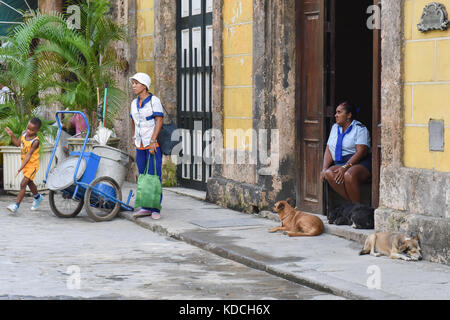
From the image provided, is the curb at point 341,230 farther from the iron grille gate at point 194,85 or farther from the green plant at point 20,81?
the green plant at point 20,81

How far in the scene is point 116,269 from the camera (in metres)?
8.47

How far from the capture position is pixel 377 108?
10.1m

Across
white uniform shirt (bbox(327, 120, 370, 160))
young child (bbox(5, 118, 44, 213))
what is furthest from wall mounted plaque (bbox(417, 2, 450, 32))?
young child (bbox(5, 118, 44, 213))

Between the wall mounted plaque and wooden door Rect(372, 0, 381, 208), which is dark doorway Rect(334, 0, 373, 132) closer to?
wooden door Rect(372, 0, 381, 208)

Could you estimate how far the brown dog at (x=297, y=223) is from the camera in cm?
1019

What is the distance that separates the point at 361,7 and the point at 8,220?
5356 millimetres

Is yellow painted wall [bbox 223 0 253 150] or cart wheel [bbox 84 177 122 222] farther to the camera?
yellow painted wall [bbox 223 0 253 150]

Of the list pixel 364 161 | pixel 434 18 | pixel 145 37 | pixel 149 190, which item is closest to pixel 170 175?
pixel 145 37

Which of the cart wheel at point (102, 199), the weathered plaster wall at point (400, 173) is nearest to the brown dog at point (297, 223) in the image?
the weathered plaster wall at point (400, 173)

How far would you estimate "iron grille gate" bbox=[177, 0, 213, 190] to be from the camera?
1438cm

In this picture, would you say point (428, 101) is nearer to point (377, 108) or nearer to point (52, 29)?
point (377, 108)

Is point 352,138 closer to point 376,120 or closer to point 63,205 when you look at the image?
point 376,120

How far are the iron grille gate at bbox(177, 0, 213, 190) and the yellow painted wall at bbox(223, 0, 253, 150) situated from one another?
115cm

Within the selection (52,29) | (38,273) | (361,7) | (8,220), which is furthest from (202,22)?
(38,273)
